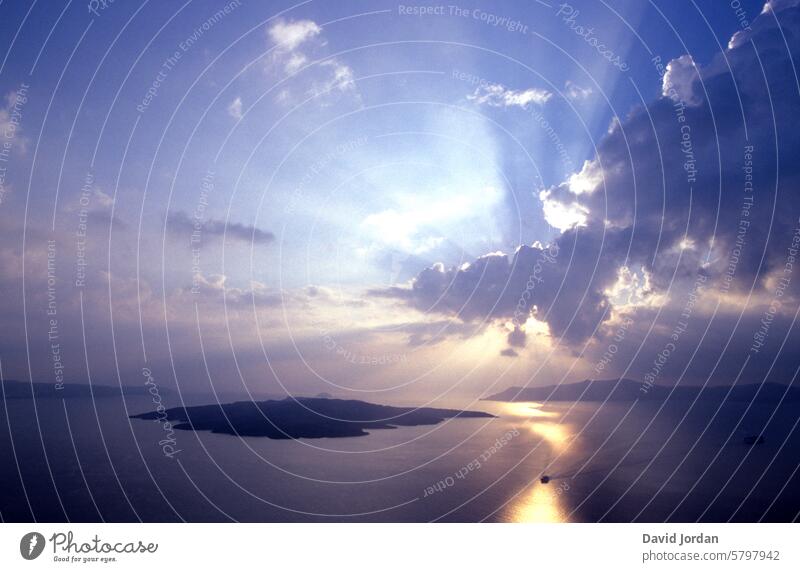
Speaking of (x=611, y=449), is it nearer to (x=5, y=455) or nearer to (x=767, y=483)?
(x=767, y=483)

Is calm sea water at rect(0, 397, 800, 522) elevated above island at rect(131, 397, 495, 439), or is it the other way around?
island at rect(131, 397, 495, 439)

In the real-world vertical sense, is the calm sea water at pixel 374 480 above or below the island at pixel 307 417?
below
